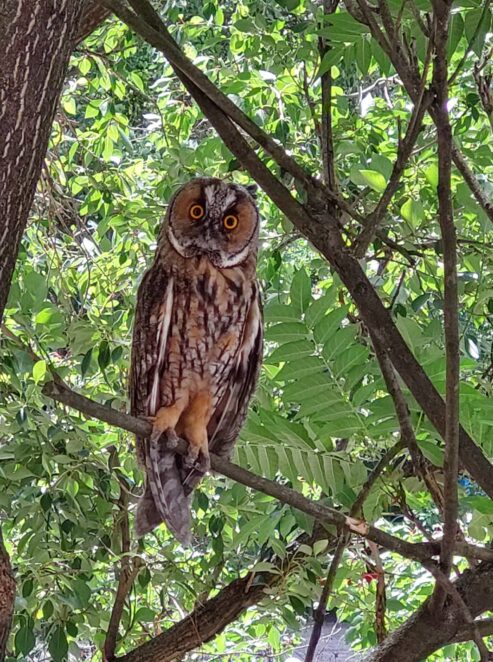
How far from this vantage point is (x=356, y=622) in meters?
2.11

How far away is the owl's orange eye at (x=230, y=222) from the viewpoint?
163cm

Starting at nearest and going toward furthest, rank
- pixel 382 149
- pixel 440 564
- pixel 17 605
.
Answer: pixel 440 564
pixel 17 605
pixel 382 149

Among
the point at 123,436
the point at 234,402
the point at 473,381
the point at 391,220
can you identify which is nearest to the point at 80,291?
the point at 123,436

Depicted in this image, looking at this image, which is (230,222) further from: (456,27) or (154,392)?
(456,27)

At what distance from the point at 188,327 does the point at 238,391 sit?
7.6 inches

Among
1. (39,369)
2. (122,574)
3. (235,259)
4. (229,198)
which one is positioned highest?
(229,198)

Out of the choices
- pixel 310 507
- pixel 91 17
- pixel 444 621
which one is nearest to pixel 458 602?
pixel 444 621

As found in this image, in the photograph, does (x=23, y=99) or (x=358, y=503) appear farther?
(x=358, y=503)

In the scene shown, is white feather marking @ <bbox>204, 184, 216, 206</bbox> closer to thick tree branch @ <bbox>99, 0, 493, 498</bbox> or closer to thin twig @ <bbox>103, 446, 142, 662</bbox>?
thick tree branch @ <bbox>99, 0, 493, 498</bbox>

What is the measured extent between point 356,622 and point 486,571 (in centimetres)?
81

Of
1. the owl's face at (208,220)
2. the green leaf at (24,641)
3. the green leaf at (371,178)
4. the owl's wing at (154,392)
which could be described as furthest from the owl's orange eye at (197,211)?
the green leaf at (24,641)

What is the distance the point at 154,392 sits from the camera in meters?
1.61

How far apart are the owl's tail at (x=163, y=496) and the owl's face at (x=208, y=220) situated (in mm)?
371

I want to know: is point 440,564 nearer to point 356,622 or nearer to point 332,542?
point 332,542
